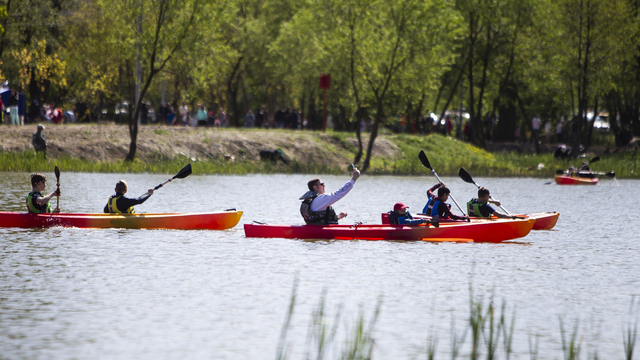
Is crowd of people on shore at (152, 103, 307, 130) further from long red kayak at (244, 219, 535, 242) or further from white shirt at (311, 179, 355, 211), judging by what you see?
white shirt at (311, 179, 355, 211)

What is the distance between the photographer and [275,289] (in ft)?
39.7

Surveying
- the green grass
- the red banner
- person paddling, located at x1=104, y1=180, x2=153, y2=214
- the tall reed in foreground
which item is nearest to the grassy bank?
the red banner

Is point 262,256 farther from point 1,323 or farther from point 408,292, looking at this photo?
point 1,323

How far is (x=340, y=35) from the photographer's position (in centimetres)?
3925

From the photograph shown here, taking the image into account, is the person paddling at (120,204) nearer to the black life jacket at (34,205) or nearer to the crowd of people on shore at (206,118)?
the black life jacket at (34,205)

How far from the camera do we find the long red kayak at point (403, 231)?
16328 millimetres

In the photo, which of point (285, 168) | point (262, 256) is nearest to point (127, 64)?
point (285, 168)

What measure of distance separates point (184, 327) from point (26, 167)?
82.3 ft

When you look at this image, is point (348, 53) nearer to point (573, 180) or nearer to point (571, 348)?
point (573, 180)

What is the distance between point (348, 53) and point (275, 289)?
28627mm

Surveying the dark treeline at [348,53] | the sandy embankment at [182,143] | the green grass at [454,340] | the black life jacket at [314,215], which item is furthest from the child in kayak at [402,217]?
the sandy embankment at [182,143]

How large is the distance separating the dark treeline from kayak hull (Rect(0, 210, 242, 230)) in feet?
57.9

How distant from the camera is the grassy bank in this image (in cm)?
3412

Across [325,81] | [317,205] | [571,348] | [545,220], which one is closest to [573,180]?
[325,81]
